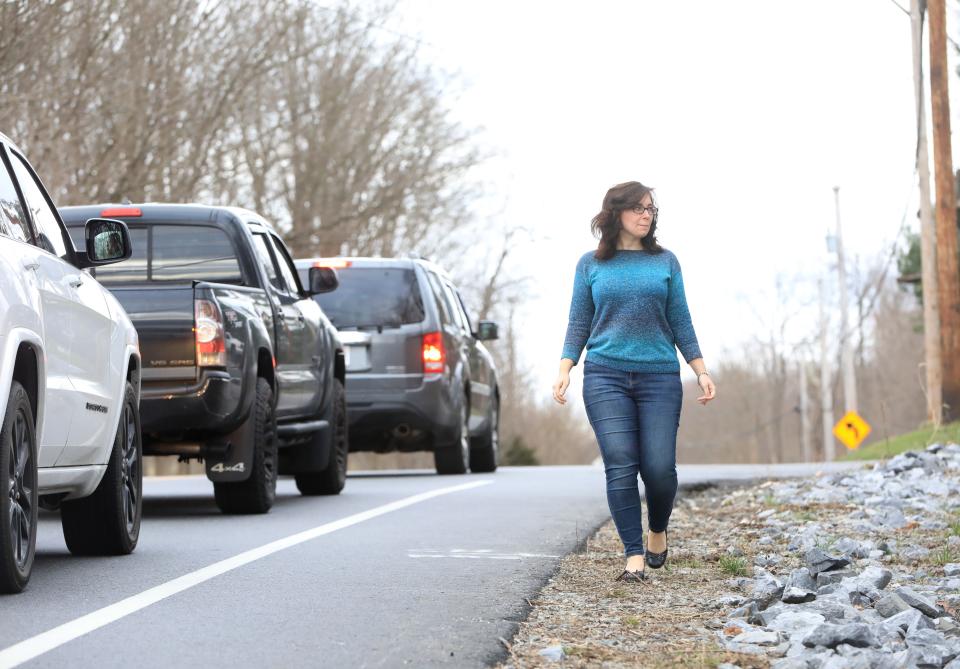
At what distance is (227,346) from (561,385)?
Answer: 11.9 feet

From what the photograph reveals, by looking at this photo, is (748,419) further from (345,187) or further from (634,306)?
(634,306)

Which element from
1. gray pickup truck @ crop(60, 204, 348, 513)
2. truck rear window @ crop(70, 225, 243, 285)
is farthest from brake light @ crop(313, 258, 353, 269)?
truck rear window @ crop(70, 225, 243, 285)

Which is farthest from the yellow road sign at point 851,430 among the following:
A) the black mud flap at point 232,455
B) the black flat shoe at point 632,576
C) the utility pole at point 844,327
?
the black flat shoe at point 632,576

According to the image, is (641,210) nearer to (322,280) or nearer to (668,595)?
(668,595)

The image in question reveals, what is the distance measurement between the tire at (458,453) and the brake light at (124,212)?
6.77 metres

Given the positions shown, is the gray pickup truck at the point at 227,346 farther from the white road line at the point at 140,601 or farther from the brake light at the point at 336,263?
the brake light at the point at 336,263

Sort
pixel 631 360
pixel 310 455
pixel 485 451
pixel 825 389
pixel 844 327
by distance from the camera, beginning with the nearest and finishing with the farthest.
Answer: pixel 631 360
pixel 310 455
pixel 485 451
pixel 844 327
pixel 825 389

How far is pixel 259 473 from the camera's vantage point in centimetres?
1143

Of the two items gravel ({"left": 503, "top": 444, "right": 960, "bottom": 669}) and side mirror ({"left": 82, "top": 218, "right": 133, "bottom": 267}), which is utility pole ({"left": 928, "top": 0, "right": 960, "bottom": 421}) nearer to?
gravel ({"left": 503, "top": 444, "right": 960, "bottom": 669})

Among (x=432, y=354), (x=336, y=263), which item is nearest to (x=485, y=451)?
(x=432, y=354)

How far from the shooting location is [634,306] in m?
7.99

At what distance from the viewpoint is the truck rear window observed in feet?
38.2

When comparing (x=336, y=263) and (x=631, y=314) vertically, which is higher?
(x=336, y=263)

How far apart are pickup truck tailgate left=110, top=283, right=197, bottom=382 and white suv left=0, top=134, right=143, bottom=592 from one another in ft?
5.52
